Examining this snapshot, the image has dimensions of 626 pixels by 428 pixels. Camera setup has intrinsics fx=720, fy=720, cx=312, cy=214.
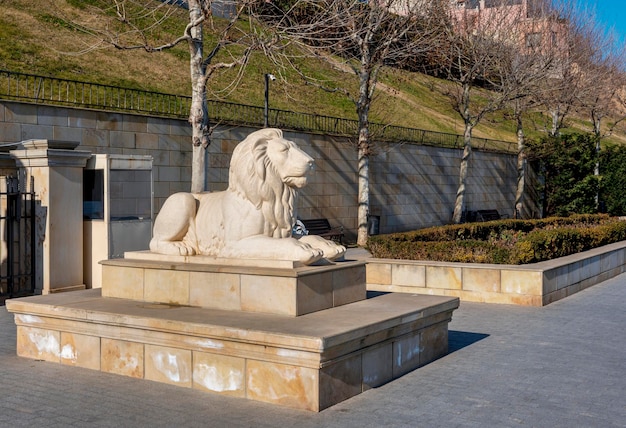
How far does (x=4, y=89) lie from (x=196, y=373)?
48.8ft

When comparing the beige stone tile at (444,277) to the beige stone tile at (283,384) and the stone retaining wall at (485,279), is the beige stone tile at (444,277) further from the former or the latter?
the beige stone tile at (283,384)

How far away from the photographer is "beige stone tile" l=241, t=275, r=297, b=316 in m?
6.74

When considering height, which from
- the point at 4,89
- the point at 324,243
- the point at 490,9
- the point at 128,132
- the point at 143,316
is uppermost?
the point at 490,9

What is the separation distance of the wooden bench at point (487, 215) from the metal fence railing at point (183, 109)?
9.23 feet

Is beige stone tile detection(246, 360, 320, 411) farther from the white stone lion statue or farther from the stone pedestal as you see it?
the white stone lion statue

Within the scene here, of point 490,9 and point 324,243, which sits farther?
point 490,9

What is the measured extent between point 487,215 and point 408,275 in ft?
56.0

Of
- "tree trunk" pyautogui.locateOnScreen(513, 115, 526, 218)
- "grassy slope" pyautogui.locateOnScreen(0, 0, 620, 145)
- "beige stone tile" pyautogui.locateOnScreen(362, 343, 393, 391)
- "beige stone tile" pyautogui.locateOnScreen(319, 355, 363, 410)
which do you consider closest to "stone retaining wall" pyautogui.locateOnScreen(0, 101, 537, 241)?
"tree trunk" pyautogui.locateOnScreen(513, 115, 526, 218)

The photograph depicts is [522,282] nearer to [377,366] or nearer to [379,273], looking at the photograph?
[379,273]

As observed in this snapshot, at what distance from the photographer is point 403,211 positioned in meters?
24.8

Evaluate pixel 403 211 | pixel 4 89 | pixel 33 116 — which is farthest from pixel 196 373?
pixel 403 211

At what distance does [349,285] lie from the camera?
25.0 ft

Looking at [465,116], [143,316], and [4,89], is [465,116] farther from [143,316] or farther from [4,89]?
[143,316]

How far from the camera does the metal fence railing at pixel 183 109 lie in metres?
18.0
